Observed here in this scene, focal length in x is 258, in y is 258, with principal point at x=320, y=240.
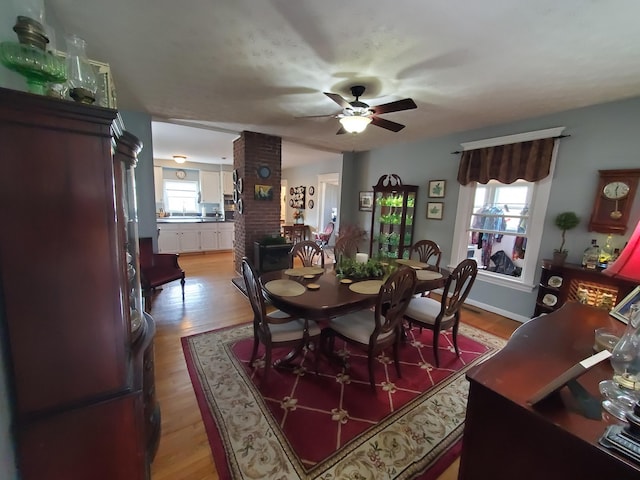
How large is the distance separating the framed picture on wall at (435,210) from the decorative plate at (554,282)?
1590 mm

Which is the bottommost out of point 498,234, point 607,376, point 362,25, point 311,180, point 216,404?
point 216,404

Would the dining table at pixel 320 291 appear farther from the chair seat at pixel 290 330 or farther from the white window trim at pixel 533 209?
the white window trim at pixel 533 209

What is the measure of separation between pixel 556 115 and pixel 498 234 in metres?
1.49

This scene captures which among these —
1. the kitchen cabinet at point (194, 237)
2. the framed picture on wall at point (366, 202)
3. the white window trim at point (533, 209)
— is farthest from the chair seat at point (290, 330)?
the kitchen cabinet at point (194, 237)

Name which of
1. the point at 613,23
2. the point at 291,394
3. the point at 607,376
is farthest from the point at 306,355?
the point at 613,23

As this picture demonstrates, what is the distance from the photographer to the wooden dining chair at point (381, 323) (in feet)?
5.91

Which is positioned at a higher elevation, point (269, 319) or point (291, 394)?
point (269, 319)

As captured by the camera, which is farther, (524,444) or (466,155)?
(466,155)

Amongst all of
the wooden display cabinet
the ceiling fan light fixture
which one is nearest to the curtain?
the wooden display cabinet

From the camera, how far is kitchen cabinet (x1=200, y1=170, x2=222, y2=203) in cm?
730

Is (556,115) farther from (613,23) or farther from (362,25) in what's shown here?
(362,25)

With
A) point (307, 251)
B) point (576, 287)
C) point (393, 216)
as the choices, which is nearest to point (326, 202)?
point (393, 216)

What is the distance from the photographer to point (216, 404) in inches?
70.5

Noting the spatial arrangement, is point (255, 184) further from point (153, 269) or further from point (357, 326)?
point (357, 326)
